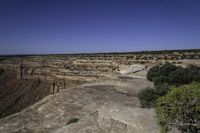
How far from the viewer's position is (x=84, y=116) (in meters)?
14.4

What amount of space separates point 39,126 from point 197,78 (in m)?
15.1

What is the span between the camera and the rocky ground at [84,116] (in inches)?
485

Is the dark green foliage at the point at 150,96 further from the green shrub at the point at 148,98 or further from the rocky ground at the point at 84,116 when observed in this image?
the rocky ground at the point at 84,116

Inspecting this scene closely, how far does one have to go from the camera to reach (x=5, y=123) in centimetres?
1376

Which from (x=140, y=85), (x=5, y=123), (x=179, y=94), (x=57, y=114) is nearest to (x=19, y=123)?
(x=5, y=123)

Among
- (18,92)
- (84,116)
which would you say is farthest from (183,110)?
(18,92)

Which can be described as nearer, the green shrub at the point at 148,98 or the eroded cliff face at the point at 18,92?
the green shrub at the point at 148,98

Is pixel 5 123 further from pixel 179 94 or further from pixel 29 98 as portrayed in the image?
pixel 29 98

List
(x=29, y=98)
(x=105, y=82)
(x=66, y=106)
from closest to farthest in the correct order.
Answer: (x=66, y=106) → (x=105, y=82) → (x=29, y=98)

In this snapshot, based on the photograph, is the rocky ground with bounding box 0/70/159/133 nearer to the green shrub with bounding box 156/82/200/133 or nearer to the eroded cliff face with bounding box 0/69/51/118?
the green shrub with bounding box 156/82/200/133

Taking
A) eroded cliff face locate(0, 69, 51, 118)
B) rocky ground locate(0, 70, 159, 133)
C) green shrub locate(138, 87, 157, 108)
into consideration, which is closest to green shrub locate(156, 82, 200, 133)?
rocky ground locate(0, 70, 159, 133)

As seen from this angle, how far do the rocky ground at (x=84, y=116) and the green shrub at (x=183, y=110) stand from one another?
7.89ft

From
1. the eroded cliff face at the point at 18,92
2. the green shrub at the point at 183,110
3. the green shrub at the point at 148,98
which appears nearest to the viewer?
the green shrub at the point at 183,110

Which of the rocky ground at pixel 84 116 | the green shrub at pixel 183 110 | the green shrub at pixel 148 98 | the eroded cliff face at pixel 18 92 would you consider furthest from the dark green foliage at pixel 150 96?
the eroded cliff face at pixel 18 92
